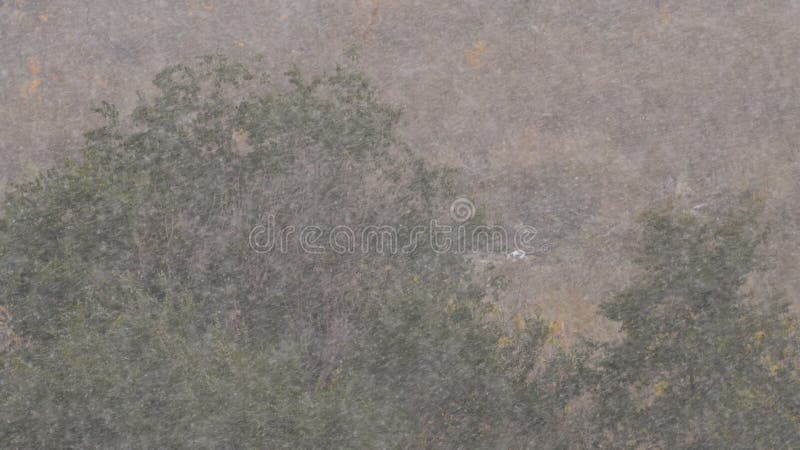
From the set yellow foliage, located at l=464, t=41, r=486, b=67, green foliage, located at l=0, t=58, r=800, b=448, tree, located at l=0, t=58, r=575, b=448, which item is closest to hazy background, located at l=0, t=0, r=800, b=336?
yellow foliage, located at l=464, t=41, r=486, b=67

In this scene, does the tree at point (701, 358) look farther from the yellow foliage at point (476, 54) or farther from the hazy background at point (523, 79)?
the yellow foliage at point (476, 54)

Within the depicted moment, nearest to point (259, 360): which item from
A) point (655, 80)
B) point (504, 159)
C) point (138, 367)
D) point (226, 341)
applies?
point (226, 341)

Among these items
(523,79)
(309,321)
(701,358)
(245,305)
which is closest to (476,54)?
(523,79)

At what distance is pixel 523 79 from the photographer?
945 inches

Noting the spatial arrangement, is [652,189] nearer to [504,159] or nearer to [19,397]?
[504,159]

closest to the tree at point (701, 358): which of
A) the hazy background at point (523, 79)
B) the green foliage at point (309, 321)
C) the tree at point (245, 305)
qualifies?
the green foliage at point (309, 321)

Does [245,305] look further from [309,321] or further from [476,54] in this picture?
[476,54]

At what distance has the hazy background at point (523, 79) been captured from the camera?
22.4 metres

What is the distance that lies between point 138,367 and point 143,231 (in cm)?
327

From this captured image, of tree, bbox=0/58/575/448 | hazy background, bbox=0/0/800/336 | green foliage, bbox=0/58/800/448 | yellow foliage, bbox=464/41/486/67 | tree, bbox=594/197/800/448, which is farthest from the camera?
yellow foliage, bbox=464/41/486/67

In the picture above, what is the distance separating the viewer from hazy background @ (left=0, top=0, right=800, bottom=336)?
22.4 metres

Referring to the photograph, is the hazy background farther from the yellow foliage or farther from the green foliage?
the green foliage

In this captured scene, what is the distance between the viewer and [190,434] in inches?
365

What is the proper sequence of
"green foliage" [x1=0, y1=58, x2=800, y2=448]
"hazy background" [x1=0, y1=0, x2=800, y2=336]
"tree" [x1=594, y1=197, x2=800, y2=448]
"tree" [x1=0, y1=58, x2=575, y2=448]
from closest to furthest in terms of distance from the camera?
1. "tree" [x1=0, y1=58, x2=575, y2=448]
2. "green foliage" [x1=0, y1=58, x2=800, y2=448]
3. "tree" [x1=594, y1=197, x2=800, y2=448]
4. "hazy background" [x1=0, y1=0, x2=800, y2=336]
